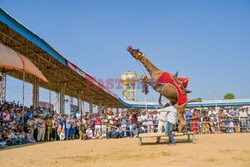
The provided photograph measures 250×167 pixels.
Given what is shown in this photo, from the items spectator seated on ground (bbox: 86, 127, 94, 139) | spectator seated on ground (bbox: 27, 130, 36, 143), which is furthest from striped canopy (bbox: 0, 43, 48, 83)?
spectator seated on ground (bbox: 86, 127, 94, 139)

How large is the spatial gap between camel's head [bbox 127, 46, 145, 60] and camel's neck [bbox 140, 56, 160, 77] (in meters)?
0.20

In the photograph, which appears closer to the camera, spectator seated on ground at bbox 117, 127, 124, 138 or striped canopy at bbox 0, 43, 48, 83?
striped canopy at bbox 0, 43, 48, 83

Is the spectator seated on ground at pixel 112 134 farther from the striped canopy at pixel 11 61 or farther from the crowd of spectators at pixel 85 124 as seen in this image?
the striped canopy at pixel 11 61

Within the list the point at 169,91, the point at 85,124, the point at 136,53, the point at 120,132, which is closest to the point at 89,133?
the point at 85,124

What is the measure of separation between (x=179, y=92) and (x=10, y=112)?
9779 mm

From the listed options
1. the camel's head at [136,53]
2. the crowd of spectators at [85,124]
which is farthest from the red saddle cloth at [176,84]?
the crowd of spectators at [85,124]

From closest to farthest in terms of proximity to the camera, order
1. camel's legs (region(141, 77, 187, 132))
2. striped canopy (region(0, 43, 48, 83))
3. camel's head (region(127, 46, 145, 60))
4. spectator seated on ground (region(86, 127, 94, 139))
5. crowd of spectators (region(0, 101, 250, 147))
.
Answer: striped canopy (region(0, 43, 48, 83))
camel's legs (region(141, 77, 187, 132))
camel's head (region(127, 46, 145, 60))
crowd of spectators (region(0, 101, 250, 147))
spectator seated on ground (region(86, 127, 94, 139))

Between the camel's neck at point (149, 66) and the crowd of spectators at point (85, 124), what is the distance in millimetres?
3665

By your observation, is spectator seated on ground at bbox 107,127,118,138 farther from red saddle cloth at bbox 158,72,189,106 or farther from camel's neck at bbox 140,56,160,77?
red saddle cloth at bbox 158,72,189,106

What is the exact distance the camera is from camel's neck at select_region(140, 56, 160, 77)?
40.2ft

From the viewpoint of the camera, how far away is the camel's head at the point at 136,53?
41.2ft

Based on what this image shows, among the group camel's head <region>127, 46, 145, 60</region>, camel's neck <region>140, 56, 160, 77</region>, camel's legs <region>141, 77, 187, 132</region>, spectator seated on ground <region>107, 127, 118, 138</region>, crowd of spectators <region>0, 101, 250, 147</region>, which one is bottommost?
spectator seated on ground <region>107, 127, 118, 138</region>

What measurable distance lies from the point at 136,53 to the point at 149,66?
1.00m

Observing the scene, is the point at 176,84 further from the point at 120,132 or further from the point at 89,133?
the point at 89,133
